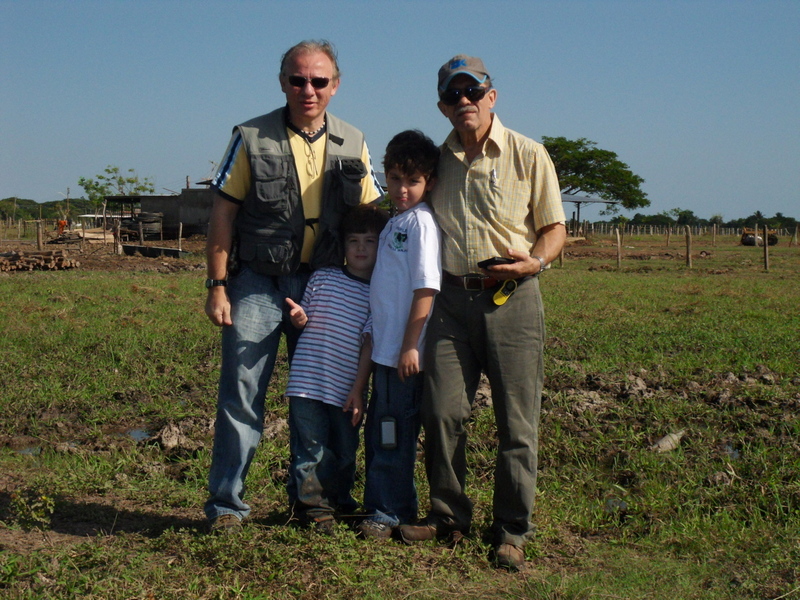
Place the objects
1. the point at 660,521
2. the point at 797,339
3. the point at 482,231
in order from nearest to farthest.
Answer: the point at 482,231, the point at 660,521, the point at 797,339

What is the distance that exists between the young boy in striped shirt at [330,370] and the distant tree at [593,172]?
48707mm

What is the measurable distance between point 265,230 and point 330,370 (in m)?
0.65

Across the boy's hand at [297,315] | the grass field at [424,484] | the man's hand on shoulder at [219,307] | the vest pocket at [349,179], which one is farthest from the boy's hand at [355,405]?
the vest pocket at [349,179]

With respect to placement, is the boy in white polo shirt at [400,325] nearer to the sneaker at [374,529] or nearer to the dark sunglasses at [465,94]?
the sneaker at [374,529]

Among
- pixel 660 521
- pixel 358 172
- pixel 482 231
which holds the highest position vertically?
pixel 358 172

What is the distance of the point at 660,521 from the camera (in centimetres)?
372

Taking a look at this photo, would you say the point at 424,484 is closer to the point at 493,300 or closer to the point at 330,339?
the point at 330,339

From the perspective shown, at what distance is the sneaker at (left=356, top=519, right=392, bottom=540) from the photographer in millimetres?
3346

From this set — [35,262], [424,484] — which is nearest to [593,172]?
[35,262]

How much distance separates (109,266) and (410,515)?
19.3m

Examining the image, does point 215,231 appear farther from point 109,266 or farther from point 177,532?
point 109,266

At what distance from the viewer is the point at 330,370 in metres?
3.43

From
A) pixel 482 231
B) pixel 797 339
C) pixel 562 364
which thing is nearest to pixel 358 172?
pixel 482 231

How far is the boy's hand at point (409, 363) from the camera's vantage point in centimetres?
326
